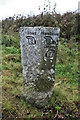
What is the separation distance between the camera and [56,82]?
396 centimetres

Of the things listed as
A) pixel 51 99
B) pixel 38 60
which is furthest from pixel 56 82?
pixel 38 60

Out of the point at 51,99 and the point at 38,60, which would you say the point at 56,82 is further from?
the point at 38,60

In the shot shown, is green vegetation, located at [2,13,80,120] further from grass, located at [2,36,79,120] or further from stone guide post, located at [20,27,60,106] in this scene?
stone guide post, located at [20,27,60,106]

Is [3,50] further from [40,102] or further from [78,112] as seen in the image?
[78,112]

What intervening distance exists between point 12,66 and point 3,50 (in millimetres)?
1409

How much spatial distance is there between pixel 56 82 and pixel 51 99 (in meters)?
1.00

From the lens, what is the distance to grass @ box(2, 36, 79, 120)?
2.71m

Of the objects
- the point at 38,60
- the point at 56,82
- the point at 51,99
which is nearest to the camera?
the point at 38,60

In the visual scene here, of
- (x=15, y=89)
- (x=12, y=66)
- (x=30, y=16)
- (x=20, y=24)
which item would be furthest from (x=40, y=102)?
(x=30, y=16)

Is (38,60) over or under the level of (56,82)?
over

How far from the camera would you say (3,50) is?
5684 mm

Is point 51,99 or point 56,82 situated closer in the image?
point 51,99

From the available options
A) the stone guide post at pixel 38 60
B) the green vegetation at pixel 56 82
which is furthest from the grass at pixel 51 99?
the stone guide post at pixel 38 60

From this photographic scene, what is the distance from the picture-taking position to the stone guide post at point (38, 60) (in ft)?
8.33
